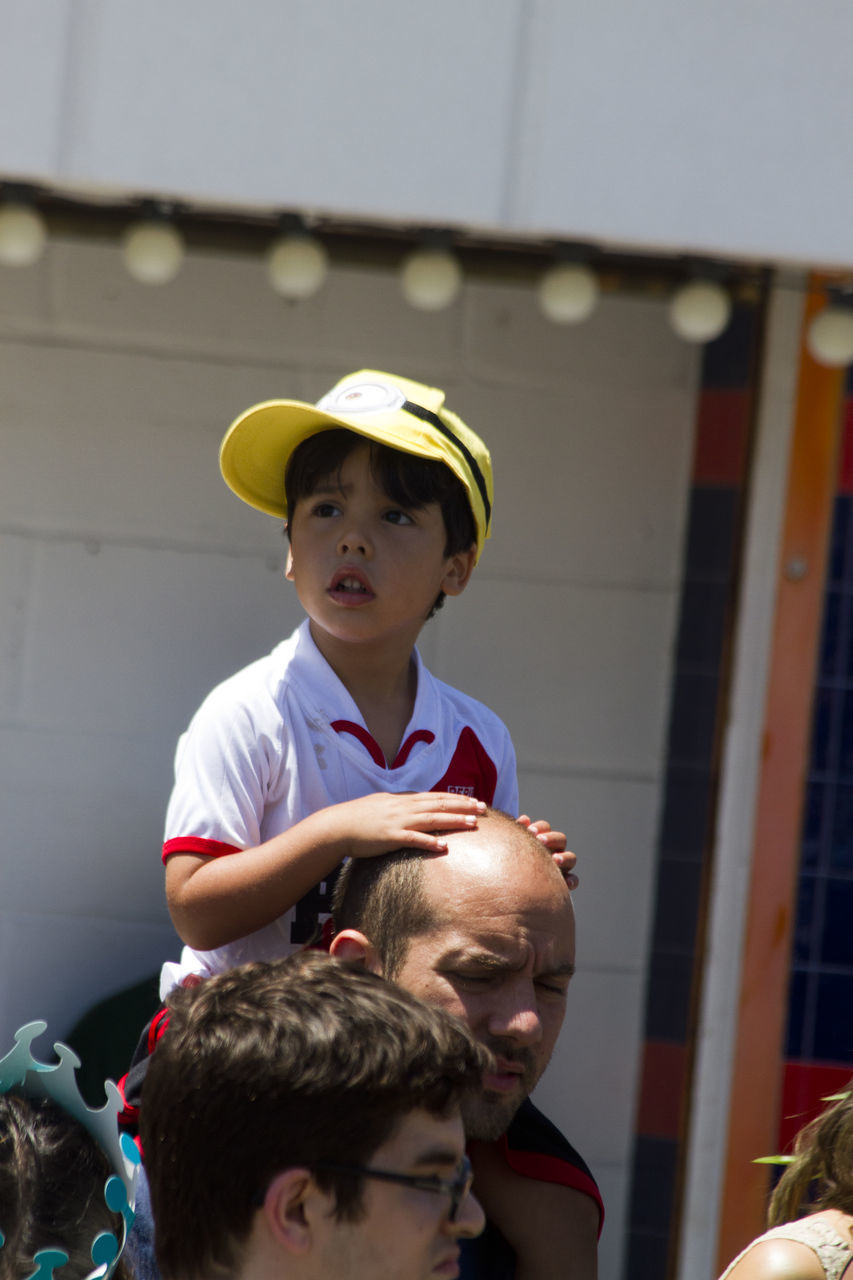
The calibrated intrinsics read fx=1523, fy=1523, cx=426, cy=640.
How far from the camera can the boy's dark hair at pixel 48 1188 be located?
1515mm

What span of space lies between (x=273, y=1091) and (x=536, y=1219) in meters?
0.55

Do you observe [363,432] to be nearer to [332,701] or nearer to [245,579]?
[332,701]

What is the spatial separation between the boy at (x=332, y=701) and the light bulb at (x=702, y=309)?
120cm

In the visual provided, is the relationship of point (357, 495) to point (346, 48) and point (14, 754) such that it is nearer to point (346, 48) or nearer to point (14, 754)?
point (346, 48)

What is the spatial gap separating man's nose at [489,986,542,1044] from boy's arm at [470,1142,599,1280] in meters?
0.19

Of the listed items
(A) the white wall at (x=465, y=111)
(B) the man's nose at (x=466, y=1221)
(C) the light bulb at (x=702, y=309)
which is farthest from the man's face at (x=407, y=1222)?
(C) the light bulb at (x=702, y=309)

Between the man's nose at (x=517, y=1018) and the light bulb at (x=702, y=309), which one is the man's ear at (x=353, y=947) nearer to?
the man's nose at (x=517, y=1018)

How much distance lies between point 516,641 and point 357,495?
4.90ft

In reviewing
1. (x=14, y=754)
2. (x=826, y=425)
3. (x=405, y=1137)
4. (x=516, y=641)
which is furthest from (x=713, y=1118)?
(x=405, y=1137)

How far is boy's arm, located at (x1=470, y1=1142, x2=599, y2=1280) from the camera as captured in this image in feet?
5.70

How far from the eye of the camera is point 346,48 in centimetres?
275

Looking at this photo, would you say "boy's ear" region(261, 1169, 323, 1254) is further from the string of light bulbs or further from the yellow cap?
the string of light bulbs

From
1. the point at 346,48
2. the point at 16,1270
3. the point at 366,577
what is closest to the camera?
the point at 16,1270

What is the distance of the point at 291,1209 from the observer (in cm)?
134
